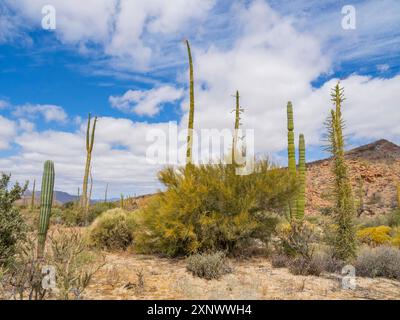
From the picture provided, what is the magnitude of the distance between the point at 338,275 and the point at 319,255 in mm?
865

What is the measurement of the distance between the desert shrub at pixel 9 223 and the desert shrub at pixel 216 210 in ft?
10.6

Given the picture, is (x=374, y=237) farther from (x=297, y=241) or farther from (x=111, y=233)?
(x=111, y=233)

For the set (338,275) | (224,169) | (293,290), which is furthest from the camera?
(224,169)

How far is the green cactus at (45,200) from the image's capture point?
25.8 feet

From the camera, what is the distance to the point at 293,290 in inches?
252

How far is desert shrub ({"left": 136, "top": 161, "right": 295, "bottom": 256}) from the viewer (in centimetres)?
887

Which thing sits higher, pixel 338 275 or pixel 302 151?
pixel 302 151

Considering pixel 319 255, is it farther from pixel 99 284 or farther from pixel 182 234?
pixel 99 284

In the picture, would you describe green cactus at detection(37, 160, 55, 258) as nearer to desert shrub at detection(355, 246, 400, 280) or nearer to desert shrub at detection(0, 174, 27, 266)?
desert shrub at detection(0, 174, 27, 266)

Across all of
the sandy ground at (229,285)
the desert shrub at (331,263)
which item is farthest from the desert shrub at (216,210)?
the desert shrub at (331,263)

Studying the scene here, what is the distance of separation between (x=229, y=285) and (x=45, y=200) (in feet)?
15.1

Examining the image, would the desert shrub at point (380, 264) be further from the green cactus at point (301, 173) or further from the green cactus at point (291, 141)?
the green cactus at point (291, 141)
